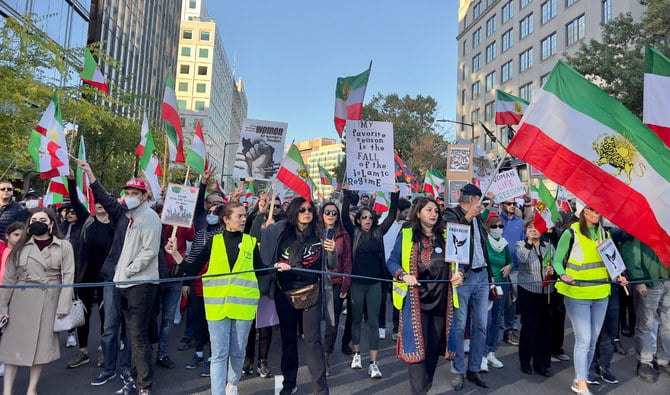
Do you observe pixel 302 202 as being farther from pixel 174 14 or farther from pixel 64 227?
pixel 174 14

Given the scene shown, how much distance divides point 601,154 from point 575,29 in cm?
3242

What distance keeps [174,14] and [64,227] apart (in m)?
68.6

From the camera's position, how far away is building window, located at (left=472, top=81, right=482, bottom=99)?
4433cm

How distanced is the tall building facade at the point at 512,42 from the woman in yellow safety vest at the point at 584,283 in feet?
83.6

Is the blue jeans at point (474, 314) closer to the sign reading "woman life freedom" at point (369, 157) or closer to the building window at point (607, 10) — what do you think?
the sign reading "woman life freedom" at point (369, 157)

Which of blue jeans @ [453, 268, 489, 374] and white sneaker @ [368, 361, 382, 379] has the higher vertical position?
blue jeans @ [453, 268, 489, 374]

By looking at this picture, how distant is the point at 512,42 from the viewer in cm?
3909

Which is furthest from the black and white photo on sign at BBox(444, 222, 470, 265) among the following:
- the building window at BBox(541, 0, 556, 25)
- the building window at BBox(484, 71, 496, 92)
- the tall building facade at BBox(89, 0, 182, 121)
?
the building window at BBox(484, 71, 496, 92)

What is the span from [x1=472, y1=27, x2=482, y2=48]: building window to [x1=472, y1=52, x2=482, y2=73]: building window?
136cm

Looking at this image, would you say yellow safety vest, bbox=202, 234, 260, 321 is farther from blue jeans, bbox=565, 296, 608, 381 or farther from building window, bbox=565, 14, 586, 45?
building window, bbox=565, 14, 586, 45

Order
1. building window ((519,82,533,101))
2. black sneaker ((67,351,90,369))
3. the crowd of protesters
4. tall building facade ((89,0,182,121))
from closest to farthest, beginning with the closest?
the crowd of protesters → black sneaker ((67,351,90,369)) → building window ((519,82,533,101)) → tall building facade ((89,0,182,121))

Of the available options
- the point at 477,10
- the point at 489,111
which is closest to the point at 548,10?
the point at 489,111

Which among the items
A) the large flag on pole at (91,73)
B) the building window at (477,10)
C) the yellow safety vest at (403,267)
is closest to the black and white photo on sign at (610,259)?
the yellow safety vest at (403,267)

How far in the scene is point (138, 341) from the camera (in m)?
4.48
